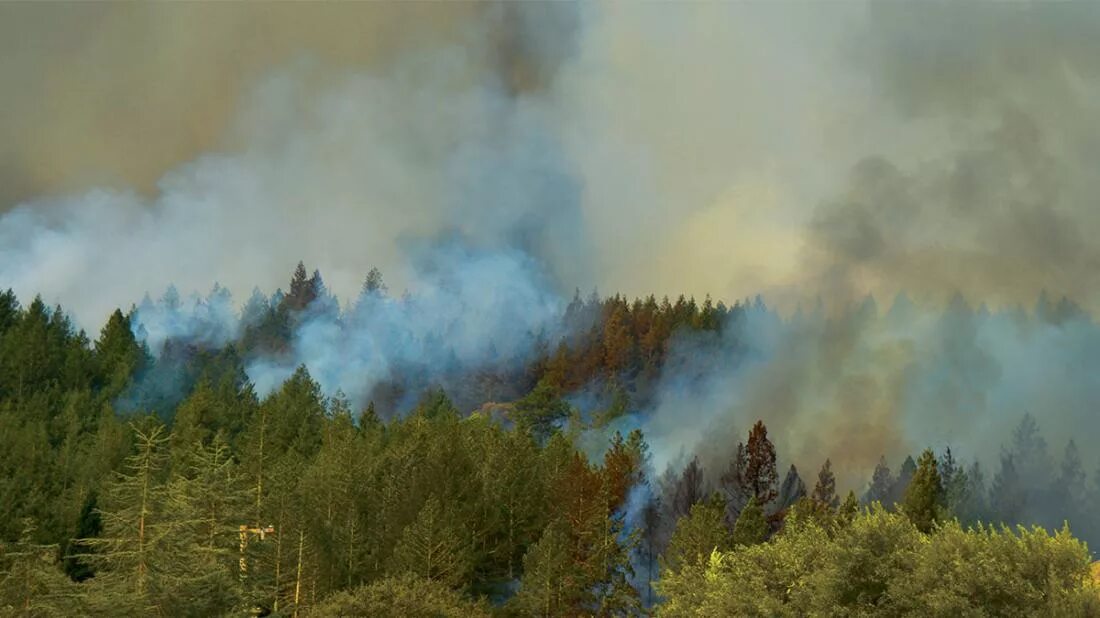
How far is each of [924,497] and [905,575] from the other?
46.8 metres

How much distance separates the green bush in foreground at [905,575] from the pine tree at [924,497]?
38477 mm

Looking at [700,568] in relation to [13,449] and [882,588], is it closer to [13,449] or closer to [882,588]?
[882,588]

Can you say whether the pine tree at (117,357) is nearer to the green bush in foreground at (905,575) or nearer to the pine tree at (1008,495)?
the pine tree at (1008,495)

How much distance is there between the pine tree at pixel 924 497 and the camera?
293 ft

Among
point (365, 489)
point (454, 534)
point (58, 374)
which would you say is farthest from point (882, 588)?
point (58, 374)

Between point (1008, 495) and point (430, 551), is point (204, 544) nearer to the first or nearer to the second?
point (430, 551)

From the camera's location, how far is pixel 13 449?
397ft

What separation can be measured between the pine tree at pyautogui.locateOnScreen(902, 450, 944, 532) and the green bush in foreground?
1515 inches

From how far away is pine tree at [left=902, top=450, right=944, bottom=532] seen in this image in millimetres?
89438

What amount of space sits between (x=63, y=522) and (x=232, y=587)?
6341 centimetres

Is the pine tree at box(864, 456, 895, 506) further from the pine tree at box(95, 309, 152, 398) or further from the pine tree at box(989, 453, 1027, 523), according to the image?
the pine tree at box(95, 309, 152, 398)

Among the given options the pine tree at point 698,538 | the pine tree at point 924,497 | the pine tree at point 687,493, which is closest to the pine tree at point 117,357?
the pine tree at point 687,493

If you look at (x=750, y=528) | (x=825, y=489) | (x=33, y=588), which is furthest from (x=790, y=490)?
(x=33, y=588)

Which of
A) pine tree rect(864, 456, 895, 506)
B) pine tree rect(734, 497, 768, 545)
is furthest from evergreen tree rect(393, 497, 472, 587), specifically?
pine tree rect(864, 456, 895, 506)
